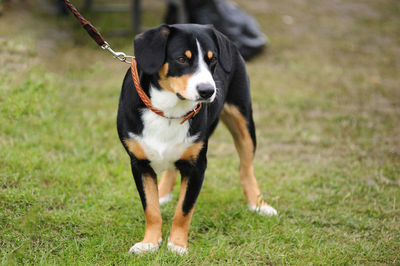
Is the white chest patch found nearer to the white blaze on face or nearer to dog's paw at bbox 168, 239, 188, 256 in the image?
the white blaze on face

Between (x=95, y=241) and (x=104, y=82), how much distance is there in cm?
392

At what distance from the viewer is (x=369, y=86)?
7.27 metres

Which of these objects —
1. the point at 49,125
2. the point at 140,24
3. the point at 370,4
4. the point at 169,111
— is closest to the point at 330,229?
the point at 169,111

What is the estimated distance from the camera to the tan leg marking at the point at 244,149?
3.72m

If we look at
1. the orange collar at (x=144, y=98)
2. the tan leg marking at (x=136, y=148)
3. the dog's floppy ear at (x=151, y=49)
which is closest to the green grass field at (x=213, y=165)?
the tan leg marking at (x=136, y=148)

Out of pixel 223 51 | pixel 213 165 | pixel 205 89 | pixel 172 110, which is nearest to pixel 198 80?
pixel 205 89

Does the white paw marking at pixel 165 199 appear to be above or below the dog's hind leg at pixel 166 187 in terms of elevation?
below

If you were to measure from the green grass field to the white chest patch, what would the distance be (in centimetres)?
73

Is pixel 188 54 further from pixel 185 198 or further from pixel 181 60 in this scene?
pixel 185 198

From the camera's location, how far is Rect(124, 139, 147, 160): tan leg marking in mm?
2875

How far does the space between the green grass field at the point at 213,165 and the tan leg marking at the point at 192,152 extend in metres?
0.70

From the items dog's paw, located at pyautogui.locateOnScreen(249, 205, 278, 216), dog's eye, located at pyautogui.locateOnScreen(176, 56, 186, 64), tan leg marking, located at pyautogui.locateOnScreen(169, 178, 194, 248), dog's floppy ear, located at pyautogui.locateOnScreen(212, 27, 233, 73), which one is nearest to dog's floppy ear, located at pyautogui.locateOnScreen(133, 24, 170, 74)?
dog's eye, located at pyautogui.locateOnScreen(176, 56, 186, 64)

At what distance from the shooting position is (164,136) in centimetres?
287

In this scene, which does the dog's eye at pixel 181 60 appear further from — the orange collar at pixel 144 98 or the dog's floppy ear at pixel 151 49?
the orange collar at pixel 144 98
